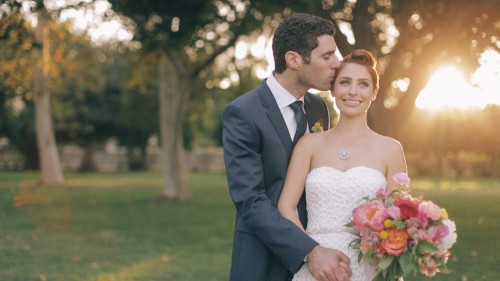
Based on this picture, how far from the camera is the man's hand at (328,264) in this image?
3520 mm

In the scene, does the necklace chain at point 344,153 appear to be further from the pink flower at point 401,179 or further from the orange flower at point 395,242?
the orange flower at point 395,242

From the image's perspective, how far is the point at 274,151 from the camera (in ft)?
12.6

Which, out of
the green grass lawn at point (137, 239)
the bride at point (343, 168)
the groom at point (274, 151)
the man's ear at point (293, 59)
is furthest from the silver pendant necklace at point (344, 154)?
the green grass lawn at point (137, 239)

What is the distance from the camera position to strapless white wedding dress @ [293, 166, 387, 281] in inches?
150

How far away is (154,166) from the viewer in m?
57.2

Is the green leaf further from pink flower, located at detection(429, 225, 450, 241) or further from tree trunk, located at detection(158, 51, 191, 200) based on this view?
tree trunk, located at detection(158, 51, 191, 200)

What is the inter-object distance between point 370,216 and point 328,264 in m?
0.32

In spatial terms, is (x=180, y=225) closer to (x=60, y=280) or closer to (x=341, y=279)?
(x=60, y=280)

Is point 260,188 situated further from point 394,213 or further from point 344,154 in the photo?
point 394,213

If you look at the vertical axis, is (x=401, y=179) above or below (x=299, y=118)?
below

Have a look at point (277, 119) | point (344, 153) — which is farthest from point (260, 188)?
point (344, 153)

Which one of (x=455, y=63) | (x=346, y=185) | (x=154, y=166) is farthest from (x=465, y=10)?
(x=154, y=166)

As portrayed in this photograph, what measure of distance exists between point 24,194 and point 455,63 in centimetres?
2049

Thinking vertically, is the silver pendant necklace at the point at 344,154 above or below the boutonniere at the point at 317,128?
below
